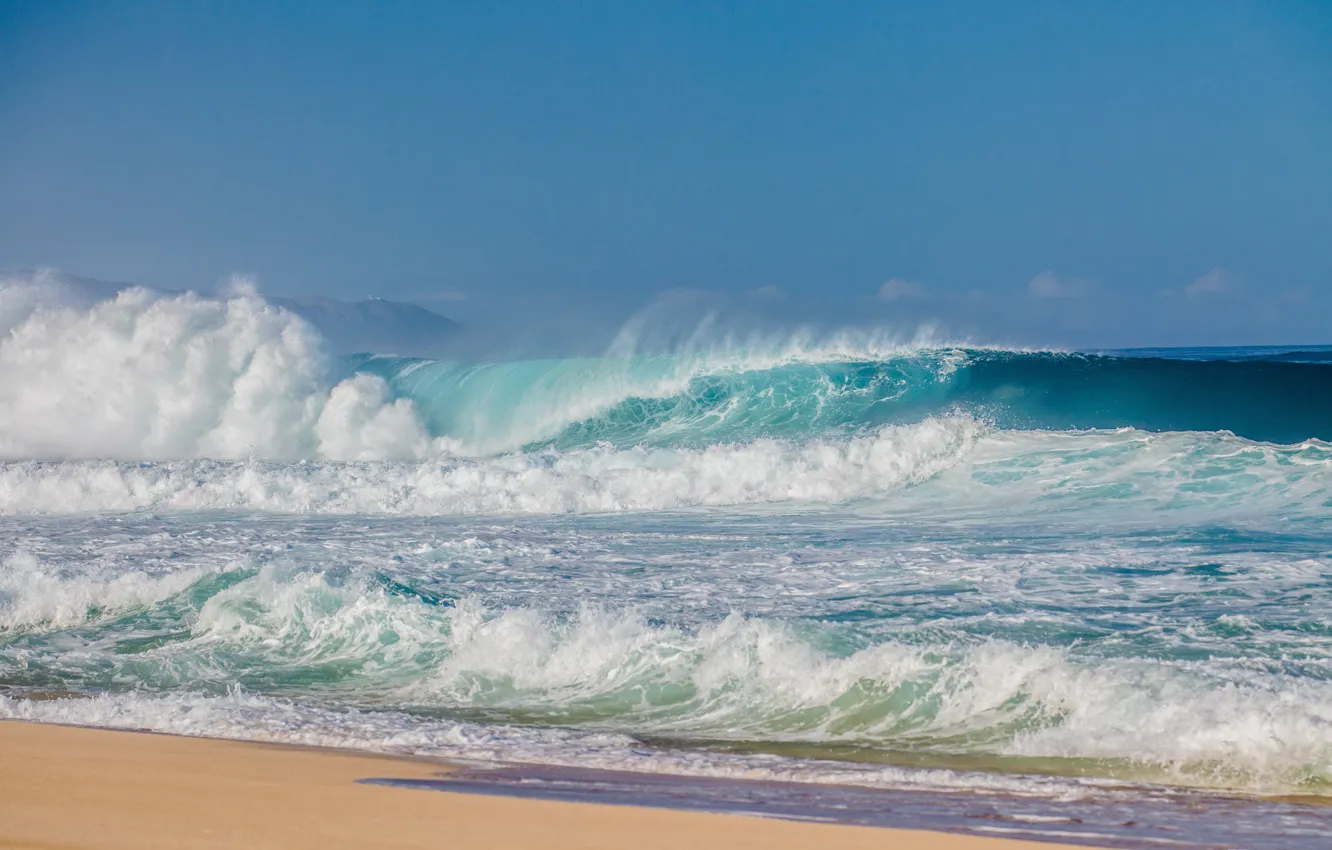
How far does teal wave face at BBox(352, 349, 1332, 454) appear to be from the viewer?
18.3 m

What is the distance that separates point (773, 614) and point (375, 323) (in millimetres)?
44335

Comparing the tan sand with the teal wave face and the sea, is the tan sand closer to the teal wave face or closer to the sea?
the sea

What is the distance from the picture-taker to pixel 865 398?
64.3 feet

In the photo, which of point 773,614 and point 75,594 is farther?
point 75,594

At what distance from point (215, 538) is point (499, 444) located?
10075 mm

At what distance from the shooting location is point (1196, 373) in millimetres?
20500

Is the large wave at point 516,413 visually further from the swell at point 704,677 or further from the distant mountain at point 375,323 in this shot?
the distant mountain at point 375,323

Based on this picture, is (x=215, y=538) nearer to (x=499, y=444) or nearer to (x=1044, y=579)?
(x=1044, y=579)

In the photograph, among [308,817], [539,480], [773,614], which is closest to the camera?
[308,817]

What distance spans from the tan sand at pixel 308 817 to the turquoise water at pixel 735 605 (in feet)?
2.84

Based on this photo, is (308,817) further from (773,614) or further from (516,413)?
(516,413)

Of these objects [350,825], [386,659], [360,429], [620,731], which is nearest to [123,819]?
[350,825]

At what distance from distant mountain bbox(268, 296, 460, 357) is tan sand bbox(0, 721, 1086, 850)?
132 ft

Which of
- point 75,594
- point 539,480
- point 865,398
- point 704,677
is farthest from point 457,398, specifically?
point 704,677
